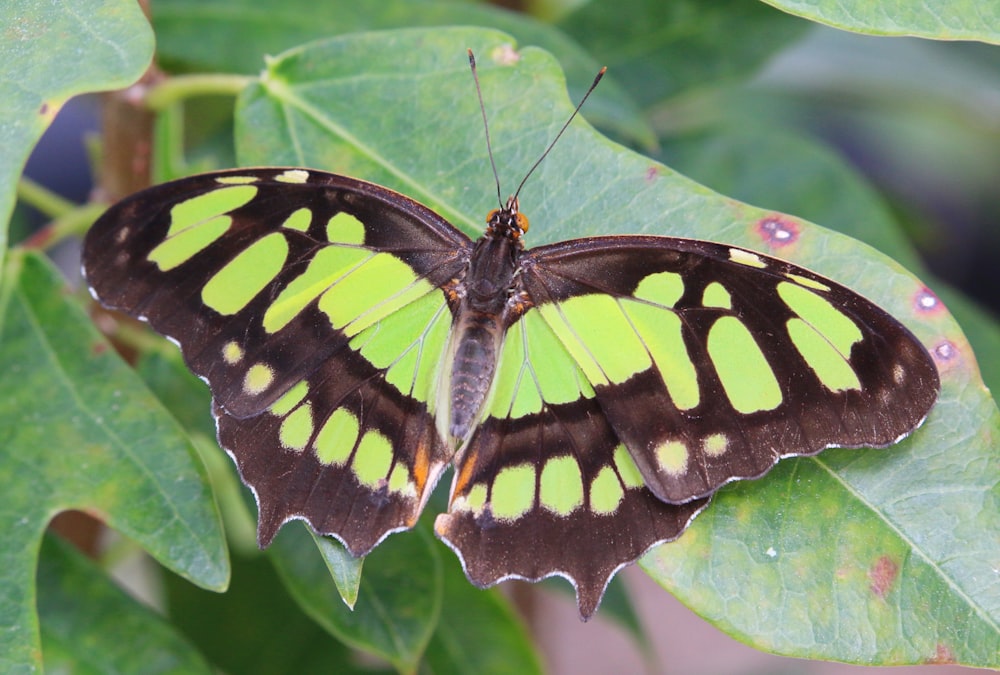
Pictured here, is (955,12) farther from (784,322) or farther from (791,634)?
(791,634)

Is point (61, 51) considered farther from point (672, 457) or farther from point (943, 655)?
point (943, 655)

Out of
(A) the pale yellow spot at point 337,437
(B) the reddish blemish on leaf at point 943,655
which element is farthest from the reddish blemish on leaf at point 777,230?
(A) the pale yellow spot at point 337,437

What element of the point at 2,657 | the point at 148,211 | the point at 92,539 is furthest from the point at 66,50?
the point at 92,539

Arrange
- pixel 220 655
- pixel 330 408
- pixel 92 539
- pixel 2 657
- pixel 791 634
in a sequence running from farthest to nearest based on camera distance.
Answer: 1. pixel 220 655
2. pixel 92 539
3. pixel 330 408
4. pixel 2 657
5. pixel 791 634

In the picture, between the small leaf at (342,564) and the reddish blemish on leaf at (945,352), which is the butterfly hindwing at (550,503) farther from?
the reddish blemish on leaf at (945,352)

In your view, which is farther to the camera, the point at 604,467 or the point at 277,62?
the point at 277,62

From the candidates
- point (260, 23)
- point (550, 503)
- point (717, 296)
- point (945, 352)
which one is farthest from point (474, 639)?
point (260, 23)

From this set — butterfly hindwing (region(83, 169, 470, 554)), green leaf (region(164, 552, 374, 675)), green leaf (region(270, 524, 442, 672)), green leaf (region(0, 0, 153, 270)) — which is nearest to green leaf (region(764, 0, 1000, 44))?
butterfly hindwing (region(83, 169, 470, 554))

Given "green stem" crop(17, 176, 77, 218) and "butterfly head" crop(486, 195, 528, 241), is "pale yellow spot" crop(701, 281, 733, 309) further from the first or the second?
"green stem" crop(17, 176, 77, 218)

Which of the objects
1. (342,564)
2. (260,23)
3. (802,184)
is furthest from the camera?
(802,184)
